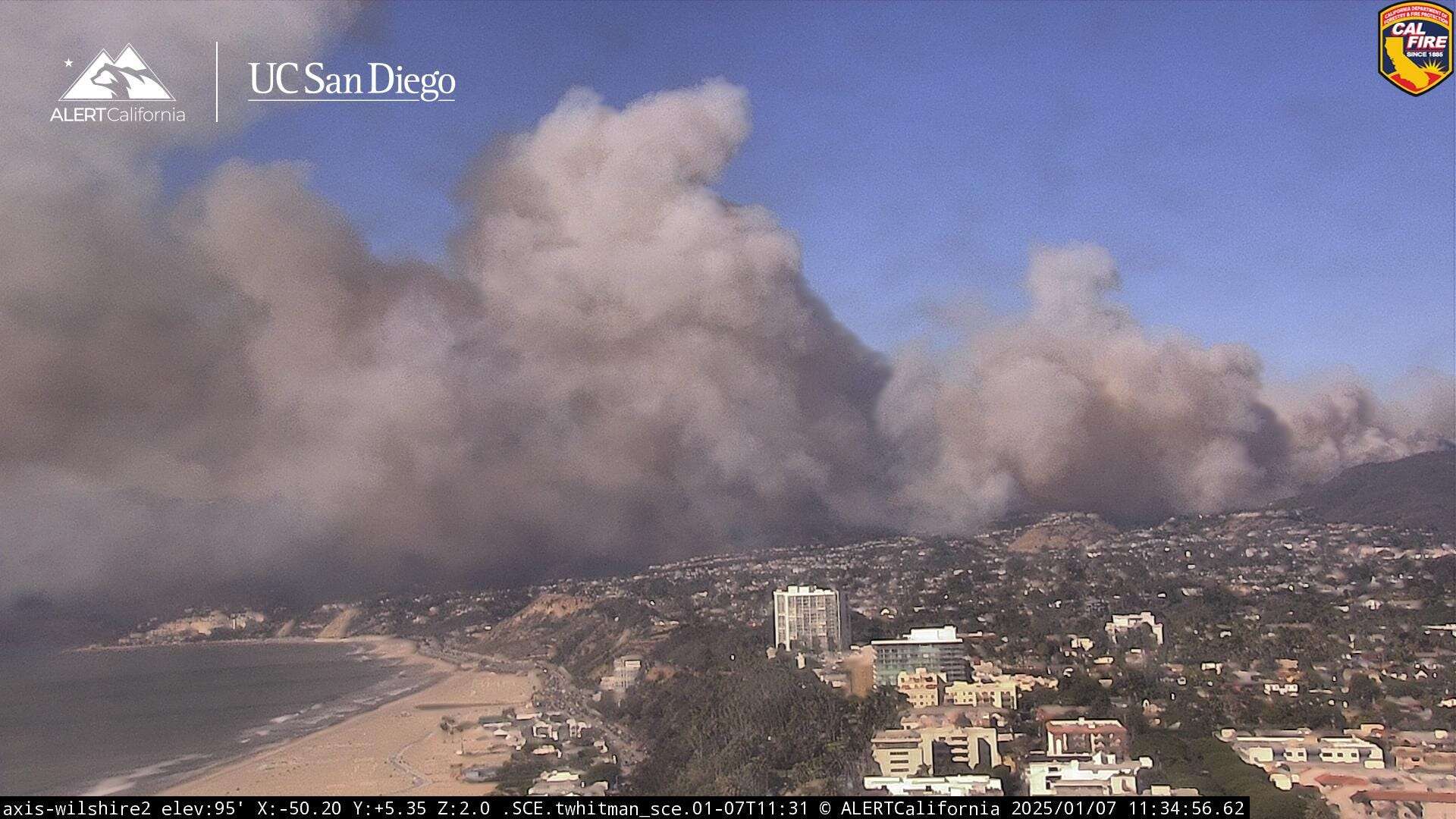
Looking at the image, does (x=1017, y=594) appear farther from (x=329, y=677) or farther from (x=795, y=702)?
(x=329, y=677)

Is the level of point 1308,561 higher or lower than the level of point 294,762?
higher

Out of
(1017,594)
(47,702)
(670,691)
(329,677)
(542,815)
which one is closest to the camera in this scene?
(542,815)

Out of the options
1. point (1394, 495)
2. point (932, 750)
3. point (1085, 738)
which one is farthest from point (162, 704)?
point (1394, 495)

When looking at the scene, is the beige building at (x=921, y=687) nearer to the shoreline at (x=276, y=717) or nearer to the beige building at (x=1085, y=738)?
the beige building at (x=1085, y=738)

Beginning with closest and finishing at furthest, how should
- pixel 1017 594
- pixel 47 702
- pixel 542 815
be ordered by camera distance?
pixel 542 815, pixel 47 702, pixel 1017 594

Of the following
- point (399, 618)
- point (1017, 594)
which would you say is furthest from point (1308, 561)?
point (399, 618)

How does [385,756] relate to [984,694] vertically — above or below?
below

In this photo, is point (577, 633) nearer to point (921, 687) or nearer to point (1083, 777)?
point (921, 687)
